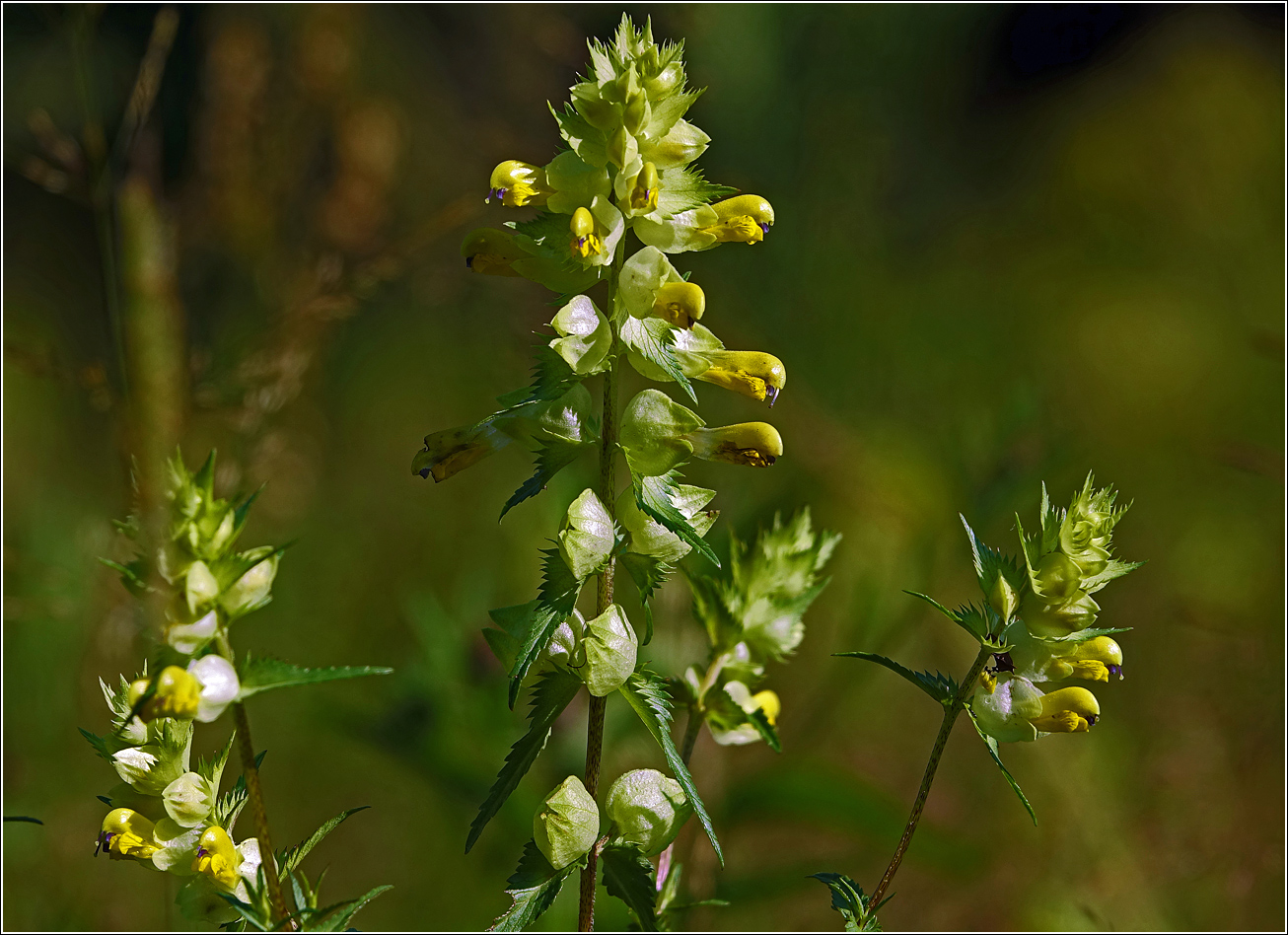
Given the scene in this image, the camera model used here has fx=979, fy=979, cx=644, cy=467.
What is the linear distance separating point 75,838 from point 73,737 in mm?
323

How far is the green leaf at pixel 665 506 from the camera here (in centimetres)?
82

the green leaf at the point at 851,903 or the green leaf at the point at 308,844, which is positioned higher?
the green leaf at the point at 308,844

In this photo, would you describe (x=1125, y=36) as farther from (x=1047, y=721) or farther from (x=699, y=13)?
(x=1047, y=721)

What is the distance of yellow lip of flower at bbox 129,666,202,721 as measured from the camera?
73 centimetres

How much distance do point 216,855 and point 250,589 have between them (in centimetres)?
24

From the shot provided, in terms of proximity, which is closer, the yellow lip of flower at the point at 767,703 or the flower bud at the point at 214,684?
the flower bud at the point at 214,684

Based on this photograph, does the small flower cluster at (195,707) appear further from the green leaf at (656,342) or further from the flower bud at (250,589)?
the green leaf at (656,342)

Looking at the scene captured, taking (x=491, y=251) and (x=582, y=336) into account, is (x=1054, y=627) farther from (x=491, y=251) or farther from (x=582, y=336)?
(x=491, y=251)

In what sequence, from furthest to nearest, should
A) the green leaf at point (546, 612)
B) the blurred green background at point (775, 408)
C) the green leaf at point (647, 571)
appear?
the blurred green background at point (775, 408) < the green leaf at point (647, 571) < the green leaf at point (546, 612)

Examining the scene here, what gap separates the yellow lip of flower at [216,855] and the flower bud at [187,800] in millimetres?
18

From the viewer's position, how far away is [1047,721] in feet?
3.12

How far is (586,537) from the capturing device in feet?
2.88

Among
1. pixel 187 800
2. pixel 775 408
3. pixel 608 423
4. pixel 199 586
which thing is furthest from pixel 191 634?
pixel 775 408

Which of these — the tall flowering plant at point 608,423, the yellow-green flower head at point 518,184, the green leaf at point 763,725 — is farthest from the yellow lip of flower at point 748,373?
the green leaf at point 763,725
